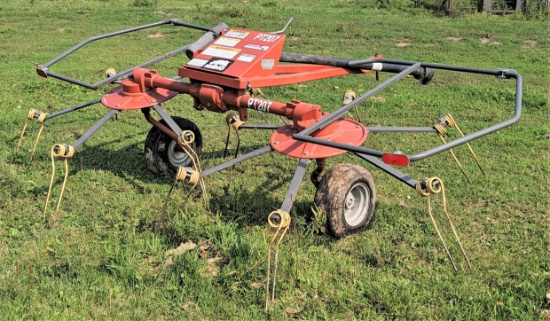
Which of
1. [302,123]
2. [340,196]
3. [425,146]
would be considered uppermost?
[302,123]

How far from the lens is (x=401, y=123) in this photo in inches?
311

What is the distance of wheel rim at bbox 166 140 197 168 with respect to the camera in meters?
6.25

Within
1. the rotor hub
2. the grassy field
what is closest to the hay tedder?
the rotor hub

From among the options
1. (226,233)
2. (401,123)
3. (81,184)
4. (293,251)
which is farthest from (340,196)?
(401,123)

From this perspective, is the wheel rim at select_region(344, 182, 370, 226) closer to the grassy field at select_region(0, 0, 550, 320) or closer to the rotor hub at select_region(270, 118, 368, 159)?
the grassy field at select_region(0, 0, 550, 320)

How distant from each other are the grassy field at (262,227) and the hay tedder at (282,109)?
12.8 inches

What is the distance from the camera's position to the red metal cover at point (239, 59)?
5008mm

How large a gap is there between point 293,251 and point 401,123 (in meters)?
3.83

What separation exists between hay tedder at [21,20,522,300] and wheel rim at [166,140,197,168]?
0.18 ft

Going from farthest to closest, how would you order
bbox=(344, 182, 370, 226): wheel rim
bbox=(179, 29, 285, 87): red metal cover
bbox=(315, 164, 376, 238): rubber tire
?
1. bbox=(179, 29, 285, 87): red metal cover
2. bbox=(344, 182, 370, 226): wheel rim
3. bbox=(315, 164, 376, 238): rubber tire

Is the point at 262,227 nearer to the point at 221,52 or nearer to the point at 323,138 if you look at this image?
the point at 323,138

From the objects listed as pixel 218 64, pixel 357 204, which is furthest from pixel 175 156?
pixel 357 204

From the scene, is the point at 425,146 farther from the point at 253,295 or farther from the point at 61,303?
the point at 61,303

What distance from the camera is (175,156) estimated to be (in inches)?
250
